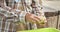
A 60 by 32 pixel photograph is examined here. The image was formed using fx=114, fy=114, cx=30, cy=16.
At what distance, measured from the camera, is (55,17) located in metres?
1.01

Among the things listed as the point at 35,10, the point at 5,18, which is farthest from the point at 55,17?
the point at 5,18

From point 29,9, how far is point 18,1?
12 cm

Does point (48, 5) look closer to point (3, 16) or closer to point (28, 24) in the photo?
point (28, 24)

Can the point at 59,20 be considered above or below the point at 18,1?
below

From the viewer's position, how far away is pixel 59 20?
3.34ft

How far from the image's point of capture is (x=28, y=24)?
0.98 metres

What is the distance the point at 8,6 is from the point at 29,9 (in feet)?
0.60

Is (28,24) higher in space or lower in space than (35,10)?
lower

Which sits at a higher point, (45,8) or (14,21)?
(45,8)

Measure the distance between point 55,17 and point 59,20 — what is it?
0.05m

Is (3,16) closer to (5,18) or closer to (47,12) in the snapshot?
(5,18)

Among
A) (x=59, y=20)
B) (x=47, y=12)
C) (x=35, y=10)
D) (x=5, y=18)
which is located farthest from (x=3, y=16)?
(x=59, y=20)

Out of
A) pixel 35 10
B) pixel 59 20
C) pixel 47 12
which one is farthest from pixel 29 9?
pixel 59 20

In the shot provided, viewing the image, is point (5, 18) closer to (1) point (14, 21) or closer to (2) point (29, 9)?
(1) point (14, 21)
